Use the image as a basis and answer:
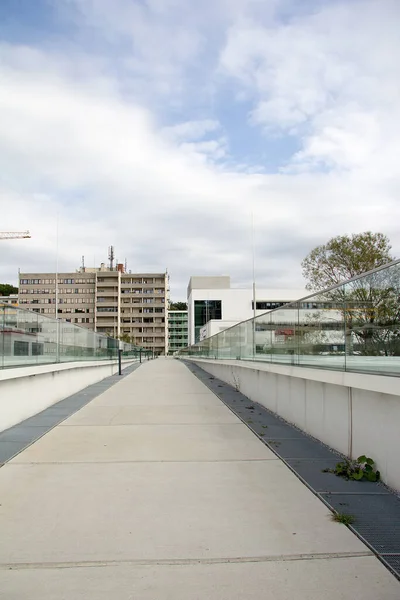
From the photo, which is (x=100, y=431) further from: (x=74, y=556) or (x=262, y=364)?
(x=74, y=556)

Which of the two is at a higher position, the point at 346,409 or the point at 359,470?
the point at 346,409

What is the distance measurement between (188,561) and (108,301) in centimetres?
13955

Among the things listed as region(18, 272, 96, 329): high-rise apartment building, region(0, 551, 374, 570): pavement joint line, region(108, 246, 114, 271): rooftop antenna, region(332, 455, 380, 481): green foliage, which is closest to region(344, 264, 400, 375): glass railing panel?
region(332, 455, 380, 481): green foliage

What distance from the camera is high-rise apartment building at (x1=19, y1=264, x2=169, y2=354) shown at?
462 feet

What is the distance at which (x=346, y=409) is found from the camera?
6.73 meters

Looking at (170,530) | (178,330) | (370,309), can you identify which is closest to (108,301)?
(178,330)

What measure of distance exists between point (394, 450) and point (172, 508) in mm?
2245

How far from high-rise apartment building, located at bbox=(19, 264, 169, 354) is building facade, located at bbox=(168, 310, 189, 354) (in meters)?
25.4

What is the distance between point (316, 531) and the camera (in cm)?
441

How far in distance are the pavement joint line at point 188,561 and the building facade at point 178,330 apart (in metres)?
164

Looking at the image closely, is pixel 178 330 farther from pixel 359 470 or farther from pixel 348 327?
pixel 359 470

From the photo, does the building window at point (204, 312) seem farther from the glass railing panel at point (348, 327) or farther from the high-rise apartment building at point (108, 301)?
the glass railing panel at point (348, 327)

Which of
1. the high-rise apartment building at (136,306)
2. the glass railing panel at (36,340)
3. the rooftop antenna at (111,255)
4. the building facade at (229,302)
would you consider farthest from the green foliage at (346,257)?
the rooftop antenna at (111,255)

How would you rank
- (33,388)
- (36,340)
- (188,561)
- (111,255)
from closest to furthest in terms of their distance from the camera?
(188,561)
(33,388)
(36,340)
(111,255)
